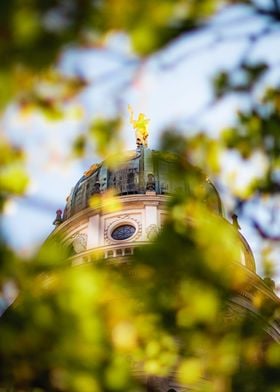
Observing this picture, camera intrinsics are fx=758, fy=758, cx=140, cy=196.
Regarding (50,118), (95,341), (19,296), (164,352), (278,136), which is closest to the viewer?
(95,341)

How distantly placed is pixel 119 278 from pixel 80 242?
23404mm

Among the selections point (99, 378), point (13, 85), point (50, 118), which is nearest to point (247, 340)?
point (99, 378)

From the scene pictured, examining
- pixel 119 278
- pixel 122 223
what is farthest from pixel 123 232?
pixel 119 278

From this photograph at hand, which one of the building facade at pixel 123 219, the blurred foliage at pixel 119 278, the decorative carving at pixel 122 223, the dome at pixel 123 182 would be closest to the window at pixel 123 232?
the building facade at pixel 123 219

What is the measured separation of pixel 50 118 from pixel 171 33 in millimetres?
1244

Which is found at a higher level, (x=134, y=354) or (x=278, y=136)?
(x=278, y=136)

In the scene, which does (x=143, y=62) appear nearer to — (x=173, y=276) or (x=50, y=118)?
(x=50, y=118)

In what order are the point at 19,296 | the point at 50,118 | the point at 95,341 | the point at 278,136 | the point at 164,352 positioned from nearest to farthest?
the point at 95,341 → the point at 19,296 → the point at 50,118 → the point at 164,352 → the point at 278,136

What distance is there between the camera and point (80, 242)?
29812 mm

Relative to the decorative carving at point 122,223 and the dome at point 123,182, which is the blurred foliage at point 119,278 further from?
the dome at point 123,182

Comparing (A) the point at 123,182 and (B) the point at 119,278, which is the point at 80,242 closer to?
(A) the point at 123,182

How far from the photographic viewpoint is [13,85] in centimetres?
584

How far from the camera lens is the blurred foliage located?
5.56 metres

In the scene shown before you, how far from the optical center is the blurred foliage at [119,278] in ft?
18.2
